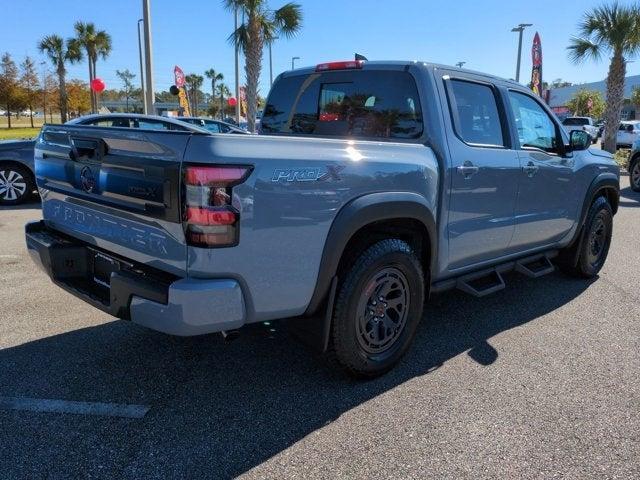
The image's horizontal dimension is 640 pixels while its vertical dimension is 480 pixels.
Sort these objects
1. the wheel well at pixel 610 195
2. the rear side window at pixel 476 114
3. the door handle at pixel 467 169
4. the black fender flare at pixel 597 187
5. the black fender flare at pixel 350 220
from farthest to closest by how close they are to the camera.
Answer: the wheel well at pixel 610 195
the black fender flare at pixel 597 187
the rear side window at pixel 476 114
the door handle at pixel 467 169
the black fender flare at pixel 350 220

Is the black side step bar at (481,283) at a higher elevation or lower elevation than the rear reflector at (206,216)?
lower

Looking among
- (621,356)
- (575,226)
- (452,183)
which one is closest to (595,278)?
(575,226)

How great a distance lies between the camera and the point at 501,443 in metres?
2.69

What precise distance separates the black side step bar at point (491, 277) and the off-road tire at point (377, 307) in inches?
16.7

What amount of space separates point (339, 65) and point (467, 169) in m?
1.27

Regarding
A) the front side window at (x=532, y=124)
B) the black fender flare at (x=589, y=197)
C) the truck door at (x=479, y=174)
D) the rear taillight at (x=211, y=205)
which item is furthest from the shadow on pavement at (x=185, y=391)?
the front side window at (x=532, y=124)

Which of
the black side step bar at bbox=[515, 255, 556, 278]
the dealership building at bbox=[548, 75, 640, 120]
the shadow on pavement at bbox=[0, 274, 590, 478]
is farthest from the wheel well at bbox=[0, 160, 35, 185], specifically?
the dealership building at bbox=[548, 75, 640, 120]

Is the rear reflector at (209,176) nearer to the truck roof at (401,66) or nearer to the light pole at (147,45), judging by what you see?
the truck roof at (401,66)

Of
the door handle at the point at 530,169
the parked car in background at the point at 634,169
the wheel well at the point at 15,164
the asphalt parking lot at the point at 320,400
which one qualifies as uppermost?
the door handle at the point at 530,169

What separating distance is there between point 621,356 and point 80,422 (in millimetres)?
3512

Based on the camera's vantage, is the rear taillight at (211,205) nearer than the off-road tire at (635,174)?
Yes

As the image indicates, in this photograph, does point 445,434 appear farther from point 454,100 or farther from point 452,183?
point 454,100

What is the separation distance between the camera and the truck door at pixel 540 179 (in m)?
4.23

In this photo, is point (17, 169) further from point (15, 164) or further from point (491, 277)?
point (491, 277)
